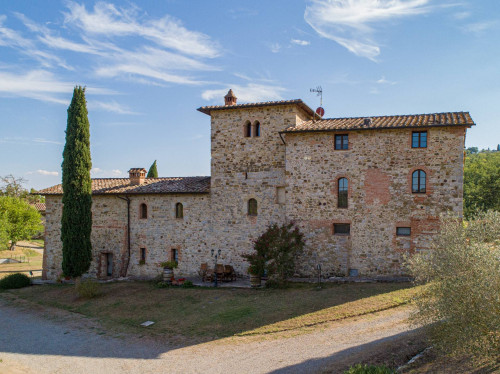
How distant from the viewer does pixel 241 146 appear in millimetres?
23734

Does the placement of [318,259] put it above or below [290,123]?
below

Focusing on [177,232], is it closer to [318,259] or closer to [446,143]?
[318,259]

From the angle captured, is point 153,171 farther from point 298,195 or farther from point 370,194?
point 370,194

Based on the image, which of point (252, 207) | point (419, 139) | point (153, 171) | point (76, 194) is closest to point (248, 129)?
point (252, 207)

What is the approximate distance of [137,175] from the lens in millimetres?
27422

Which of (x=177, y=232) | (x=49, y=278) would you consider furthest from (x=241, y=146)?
(x=49, y=278)

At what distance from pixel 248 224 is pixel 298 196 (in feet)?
11.6

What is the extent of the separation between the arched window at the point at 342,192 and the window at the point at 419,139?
12.4 feet

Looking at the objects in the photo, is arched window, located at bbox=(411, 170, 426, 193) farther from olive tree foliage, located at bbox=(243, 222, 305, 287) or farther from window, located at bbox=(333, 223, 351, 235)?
olive tree foliage, located at bbox=(243, 222, 305, 287)

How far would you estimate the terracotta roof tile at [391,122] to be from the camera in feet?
64.0

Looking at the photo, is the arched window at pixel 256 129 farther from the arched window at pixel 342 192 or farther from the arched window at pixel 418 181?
the arched window at pixel 418 181

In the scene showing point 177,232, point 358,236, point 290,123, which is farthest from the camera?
point 177,232

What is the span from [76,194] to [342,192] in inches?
603

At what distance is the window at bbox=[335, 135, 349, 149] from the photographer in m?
21.3
